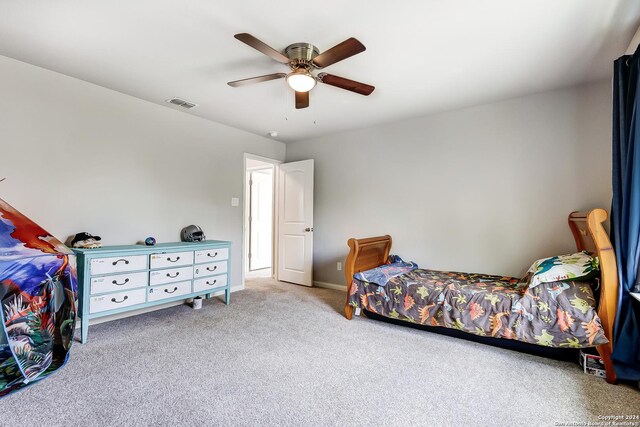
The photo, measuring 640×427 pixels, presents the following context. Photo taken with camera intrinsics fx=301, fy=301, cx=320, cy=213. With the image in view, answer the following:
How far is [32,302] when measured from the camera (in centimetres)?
212

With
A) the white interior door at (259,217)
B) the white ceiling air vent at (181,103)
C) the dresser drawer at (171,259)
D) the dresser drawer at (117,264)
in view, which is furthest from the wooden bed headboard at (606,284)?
the white interior door at (259,217)

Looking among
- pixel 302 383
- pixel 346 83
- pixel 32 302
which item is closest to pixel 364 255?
pixel 302 383

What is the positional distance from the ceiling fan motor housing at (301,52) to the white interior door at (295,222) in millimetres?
2406

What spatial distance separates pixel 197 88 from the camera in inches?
120

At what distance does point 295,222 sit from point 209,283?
1.74 m

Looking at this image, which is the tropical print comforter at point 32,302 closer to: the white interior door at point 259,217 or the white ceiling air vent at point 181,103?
the white ceiling air vent at point 181,103

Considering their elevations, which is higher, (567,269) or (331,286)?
(567,269)

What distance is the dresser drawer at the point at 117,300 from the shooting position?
2641 mm

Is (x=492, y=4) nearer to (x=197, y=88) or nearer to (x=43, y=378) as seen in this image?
(x=197, y=88)

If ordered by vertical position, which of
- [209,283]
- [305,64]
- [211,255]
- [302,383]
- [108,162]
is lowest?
[302,383]

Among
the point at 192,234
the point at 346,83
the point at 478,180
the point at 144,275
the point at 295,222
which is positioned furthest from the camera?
the point at 295,222

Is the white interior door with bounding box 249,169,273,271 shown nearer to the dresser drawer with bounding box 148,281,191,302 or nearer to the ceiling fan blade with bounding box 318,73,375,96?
the dresser drawer with bounding box 148,281,191,302

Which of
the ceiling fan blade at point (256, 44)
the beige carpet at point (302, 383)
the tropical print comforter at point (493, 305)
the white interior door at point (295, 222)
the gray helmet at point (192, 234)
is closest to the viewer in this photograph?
the beige carpet at point (302, 383)

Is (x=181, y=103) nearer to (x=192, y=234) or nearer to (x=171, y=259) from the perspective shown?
(x=192, y=234)
